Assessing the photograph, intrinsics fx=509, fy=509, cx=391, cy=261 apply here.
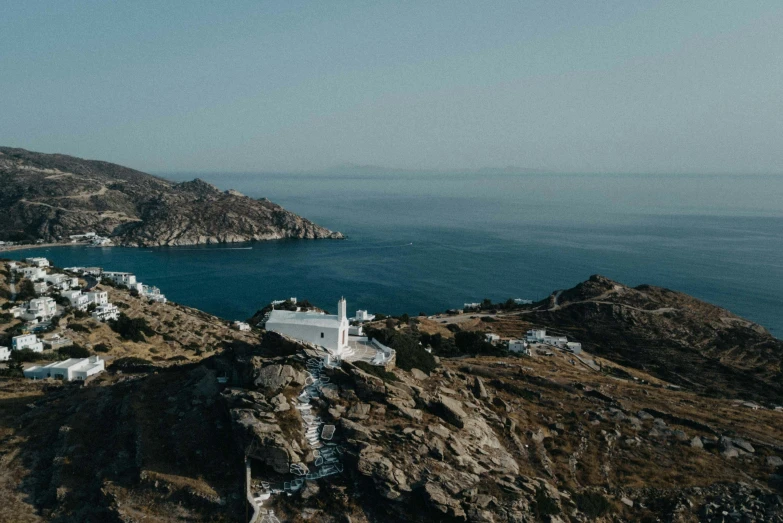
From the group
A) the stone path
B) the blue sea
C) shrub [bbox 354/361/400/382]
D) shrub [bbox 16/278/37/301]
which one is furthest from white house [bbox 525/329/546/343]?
shrub [bbox 16/278/37/301]

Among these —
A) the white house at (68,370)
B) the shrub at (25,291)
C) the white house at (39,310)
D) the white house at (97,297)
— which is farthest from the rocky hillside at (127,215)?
the white house at (68,370)

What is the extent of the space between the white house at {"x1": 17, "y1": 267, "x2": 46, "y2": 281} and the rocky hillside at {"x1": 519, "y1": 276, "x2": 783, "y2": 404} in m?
54.8

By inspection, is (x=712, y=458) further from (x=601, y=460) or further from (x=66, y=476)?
(x=66, y=476)

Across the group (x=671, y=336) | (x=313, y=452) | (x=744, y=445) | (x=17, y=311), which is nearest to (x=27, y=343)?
(x=17, y=311)

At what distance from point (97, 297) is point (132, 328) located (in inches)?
379

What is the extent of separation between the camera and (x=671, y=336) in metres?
57.7

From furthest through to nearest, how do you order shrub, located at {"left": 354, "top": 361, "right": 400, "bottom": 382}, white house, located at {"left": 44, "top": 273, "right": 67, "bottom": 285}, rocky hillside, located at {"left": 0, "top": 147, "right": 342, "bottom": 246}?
rocky hillside, located at {"left": 0, "top": 147, "right": 342, "bottom": 246} < white house, located at {"left": 44, "top": 273, "right": 67, "bottom": 285} < shrub, located at {"left": 354, "top": 361, "right": 400, "bottom": 382}

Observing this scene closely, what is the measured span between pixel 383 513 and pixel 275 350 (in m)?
8.65

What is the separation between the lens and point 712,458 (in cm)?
2223

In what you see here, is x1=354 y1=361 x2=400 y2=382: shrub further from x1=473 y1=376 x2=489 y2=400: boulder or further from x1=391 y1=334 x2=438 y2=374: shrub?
x1=473 y1=376 x2=489 y2=400: boulder

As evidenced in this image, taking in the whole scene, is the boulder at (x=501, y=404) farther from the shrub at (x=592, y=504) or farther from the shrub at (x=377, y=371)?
the shrub at (x=377, y=371)

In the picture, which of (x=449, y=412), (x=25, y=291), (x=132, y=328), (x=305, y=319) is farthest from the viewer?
(x=25, y=291)

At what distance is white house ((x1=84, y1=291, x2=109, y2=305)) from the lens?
50.0 metres

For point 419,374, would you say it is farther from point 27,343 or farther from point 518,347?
point 27,343
